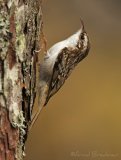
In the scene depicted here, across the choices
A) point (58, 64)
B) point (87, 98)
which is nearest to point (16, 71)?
point (58, 64)

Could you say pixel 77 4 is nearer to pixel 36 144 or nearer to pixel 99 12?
pixel 99 12

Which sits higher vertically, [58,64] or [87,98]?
[58,64]

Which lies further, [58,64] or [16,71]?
[58,64]

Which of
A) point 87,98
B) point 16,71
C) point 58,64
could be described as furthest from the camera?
point 87,98

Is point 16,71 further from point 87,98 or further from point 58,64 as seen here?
point 87,98

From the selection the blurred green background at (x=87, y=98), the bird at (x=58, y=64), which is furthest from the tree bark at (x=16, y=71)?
the blurred green background at (x=87, y=98)

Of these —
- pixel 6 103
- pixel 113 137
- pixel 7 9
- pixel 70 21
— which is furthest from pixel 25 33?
pixel 113 137
